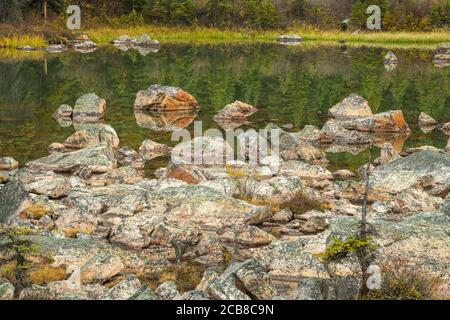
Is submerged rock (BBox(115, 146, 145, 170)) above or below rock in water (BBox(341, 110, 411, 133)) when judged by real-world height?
above

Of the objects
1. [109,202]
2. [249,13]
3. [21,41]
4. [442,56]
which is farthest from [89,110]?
[249,13]

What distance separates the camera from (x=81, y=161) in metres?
18.6

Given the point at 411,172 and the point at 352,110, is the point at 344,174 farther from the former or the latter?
the point at 352,110

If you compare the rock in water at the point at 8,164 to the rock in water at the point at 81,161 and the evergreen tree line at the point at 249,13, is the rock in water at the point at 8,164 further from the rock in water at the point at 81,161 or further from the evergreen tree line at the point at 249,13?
the evergreen tree line at the point at 249,13

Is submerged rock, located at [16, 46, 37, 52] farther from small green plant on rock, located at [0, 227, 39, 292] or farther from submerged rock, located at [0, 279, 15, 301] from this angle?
submerged rock, located at [0, 279, 15, 301]

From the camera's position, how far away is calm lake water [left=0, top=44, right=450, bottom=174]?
2498cm

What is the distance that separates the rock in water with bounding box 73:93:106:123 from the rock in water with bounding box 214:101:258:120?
4266 mm

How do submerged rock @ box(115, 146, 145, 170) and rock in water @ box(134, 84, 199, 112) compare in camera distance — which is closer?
submerged rock @ box(115, 146, 145, 170)

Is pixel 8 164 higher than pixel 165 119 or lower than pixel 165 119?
higher

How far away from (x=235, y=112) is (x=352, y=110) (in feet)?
14.2

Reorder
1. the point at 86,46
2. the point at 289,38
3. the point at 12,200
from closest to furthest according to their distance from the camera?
the point at 12,200 → the point at 86,46 → the point at 289,38

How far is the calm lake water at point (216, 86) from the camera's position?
82.0 ft

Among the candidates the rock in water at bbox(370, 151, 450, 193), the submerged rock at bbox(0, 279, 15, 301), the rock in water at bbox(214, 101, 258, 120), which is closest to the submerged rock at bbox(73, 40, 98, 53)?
the rock in water at bbox(214, 101, 258, 120)

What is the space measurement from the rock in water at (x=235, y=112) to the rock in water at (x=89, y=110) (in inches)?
168
